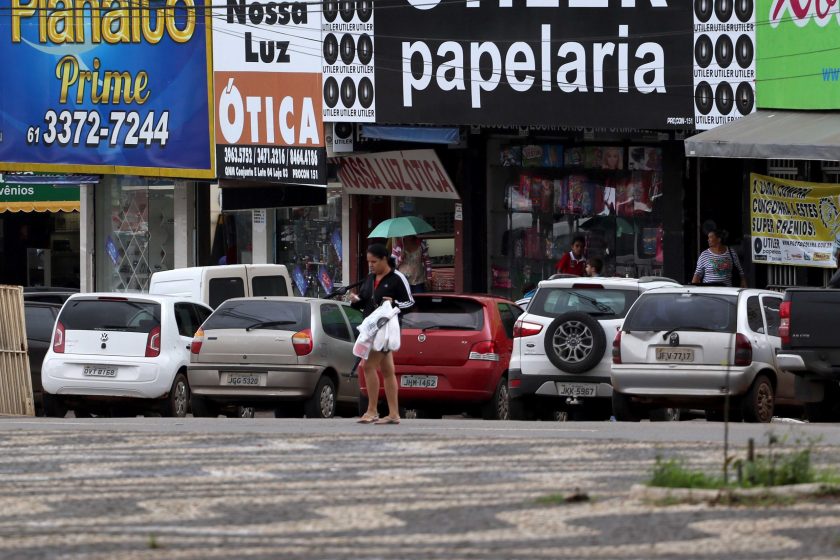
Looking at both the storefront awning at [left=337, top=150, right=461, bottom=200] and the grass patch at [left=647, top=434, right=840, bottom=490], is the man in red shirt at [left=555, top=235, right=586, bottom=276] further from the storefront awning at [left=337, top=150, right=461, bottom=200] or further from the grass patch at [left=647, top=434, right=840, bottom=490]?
the grass patch at [left=647, top=434, right=840, bottom=490]

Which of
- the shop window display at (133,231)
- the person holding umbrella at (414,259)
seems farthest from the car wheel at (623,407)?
the shop window display at (133,231)

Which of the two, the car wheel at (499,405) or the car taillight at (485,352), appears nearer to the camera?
the car taillight at (485,352)

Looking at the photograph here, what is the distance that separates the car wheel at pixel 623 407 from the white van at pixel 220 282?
8.06m

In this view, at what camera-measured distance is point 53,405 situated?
19.9 m

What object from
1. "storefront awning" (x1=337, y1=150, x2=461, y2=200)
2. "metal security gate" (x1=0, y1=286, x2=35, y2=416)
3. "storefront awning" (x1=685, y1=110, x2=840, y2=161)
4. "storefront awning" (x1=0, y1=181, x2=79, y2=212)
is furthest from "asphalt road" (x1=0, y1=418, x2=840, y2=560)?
"storefront awning" (x1=0, y1=181, x2=79, y2=212)

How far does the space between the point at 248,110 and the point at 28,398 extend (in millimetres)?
10815

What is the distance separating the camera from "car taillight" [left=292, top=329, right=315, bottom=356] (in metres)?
18.8

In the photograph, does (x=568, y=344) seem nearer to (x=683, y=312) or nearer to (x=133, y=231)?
(x=683, y=312)

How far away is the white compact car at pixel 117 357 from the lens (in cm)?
1947

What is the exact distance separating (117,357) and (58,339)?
79 centimetres

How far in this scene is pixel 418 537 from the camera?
8.08 m

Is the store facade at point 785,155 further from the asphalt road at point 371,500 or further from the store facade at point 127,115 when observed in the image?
the asphalt road at point 371,500

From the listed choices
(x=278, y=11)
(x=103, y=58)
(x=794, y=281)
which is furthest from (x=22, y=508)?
(x=103, y=58)

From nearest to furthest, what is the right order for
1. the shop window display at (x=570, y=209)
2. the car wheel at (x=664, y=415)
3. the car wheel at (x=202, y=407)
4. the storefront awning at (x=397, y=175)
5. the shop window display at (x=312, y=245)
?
the car wheel at (x=664, y=415) → the car wheel at (x=202, y=407) → the shop window display at (x=570, y=209) → the storefront awning at (x=397, y=175) → the shop window display at (x=312, y=245)
